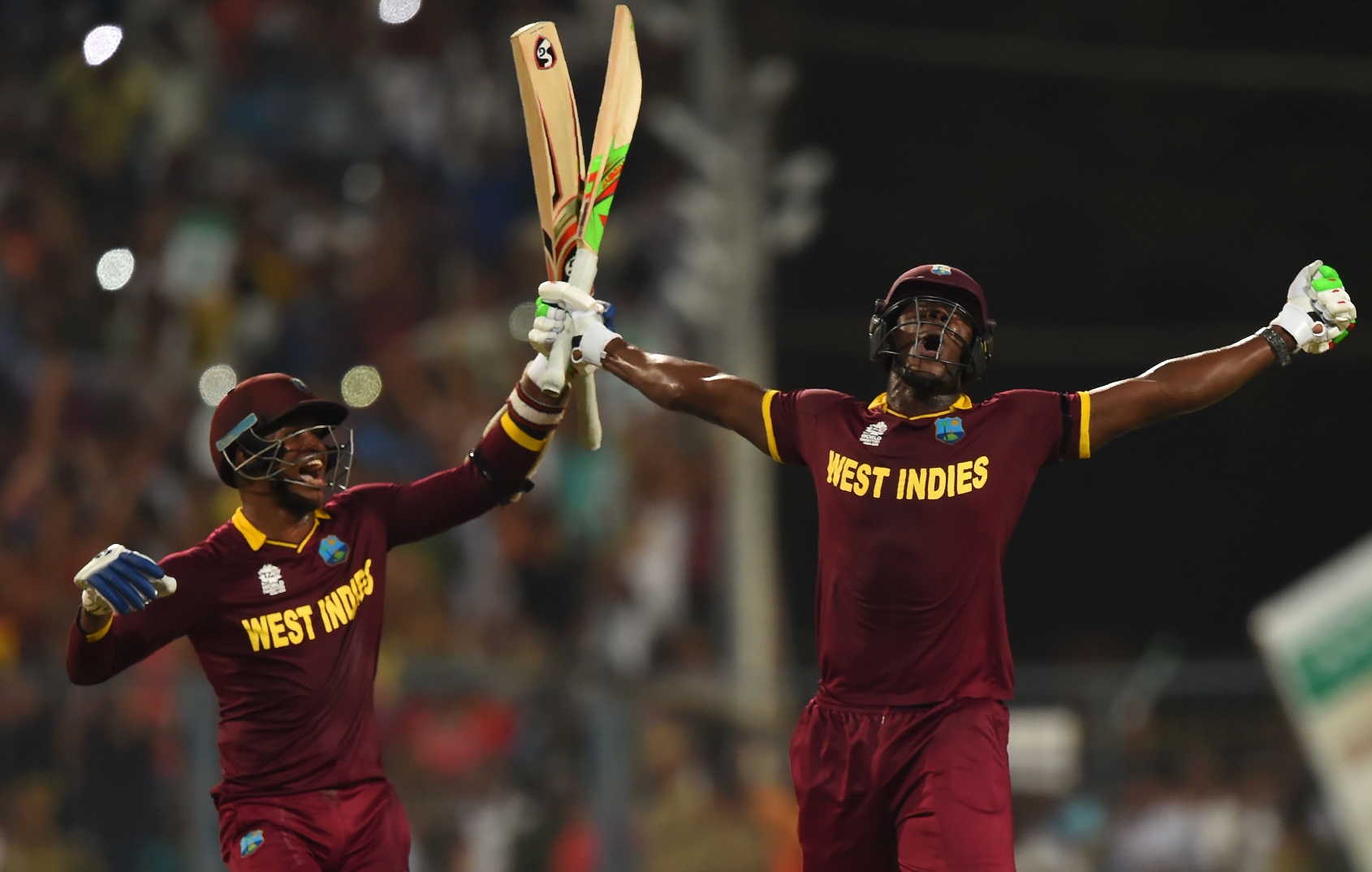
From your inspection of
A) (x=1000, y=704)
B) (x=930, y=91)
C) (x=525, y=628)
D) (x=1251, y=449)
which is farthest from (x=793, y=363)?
(x=1000, y=704)

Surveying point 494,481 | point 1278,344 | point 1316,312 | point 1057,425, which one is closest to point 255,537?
point 494,481

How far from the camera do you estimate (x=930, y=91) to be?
18375 mm

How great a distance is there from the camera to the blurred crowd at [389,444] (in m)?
11.1

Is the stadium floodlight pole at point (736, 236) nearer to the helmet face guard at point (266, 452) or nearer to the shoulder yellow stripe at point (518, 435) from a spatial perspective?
the shoulder yellow stripe at point (518, 435)

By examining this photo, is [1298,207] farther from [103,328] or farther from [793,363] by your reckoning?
[103,328]

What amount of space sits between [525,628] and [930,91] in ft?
26.3

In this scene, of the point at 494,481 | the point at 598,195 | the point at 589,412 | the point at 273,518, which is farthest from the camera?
the point at 598,195

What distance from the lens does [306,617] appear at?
253 inches

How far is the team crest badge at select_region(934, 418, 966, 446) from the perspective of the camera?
6.20 metres

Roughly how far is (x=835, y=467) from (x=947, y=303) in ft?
1.99

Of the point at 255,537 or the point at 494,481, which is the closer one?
the point at 255,537

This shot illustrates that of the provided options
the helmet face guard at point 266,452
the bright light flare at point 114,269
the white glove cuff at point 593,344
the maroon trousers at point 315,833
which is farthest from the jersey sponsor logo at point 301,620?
the bright light flare at point 114,269

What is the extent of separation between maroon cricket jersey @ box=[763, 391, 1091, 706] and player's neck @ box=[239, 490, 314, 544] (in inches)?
67.5

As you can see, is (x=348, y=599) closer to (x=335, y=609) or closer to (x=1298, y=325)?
(x=335, y=609)
